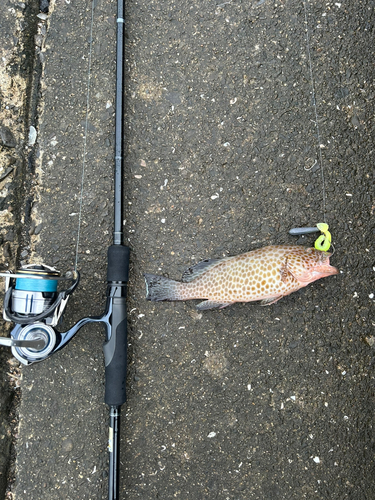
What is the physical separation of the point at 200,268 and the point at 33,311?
36.7 inches

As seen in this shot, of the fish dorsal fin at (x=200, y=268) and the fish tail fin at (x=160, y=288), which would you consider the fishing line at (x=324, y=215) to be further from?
the fish tail fin at (x=160, y=288)

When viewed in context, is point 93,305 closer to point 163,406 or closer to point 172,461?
point 163,406

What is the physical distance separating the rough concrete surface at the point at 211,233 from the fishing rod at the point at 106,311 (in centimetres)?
18

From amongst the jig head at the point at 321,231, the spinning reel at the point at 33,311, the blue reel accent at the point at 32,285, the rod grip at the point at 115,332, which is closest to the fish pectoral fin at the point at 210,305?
the rod grip at the point at 115,332

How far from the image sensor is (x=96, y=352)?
2371 mm

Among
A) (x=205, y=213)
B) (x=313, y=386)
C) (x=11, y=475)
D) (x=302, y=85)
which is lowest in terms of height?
(x=11, y=475)

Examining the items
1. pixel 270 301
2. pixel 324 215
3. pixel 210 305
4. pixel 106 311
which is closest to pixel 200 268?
pixel 210 305

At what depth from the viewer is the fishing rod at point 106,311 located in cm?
204

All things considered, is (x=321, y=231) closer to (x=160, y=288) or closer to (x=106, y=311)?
(x=160, y=288)

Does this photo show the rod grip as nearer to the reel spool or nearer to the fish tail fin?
the fish tail fin

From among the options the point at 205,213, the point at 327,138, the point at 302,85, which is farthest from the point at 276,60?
the point at 205,213

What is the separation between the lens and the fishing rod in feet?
6.69

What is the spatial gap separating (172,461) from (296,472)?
749mm

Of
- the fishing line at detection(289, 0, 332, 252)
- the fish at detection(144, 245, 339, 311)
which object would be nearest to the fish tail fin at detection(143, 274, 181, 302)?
the fish at detection(144, 245, 339, 311)
